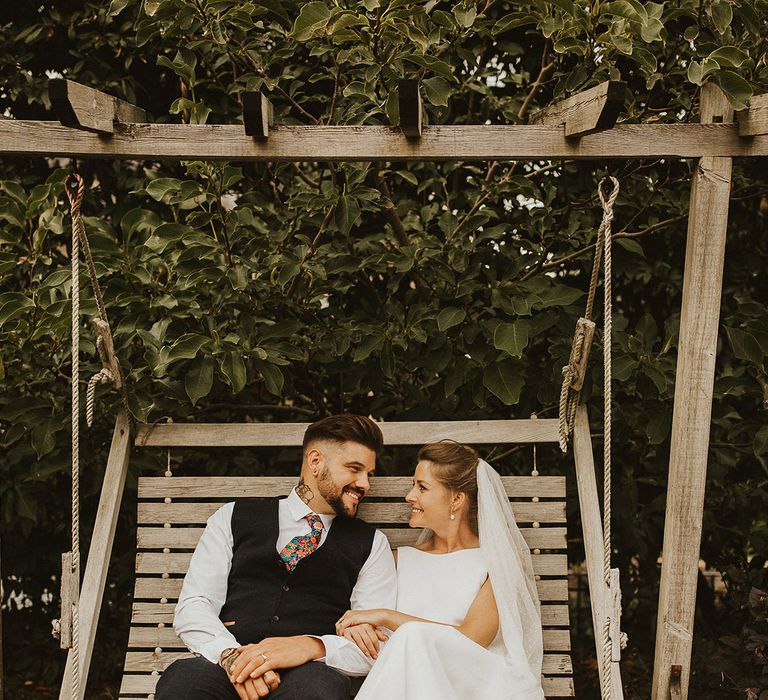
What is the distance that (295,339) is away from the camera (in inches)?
155

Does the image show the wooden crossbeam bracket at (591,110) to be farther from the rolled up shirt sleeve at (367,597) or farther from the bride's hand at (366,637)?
the bride's hand at (366,637)

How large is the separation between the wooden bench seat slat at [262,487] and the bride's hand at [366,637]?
65 cm

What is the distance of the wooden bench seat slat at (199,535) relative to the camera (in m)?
3.60

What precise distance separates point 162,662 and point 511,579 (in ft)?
4.33

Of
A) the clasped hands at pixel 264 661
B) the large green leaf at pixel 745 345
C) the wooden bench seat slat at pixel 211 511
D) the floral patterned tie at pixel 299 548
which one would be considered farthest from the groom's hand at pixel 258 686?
the large green leaf at pixel 745 345

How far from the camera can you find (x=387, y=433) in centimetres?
368

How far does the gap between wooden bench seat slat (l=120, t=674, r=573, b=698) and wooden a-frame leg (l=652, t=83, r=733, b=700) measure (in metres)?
0.34

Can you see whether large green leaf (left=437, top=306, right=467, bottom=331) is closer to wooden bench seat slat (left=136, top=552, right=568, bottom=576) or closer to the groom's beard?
the groom's beard

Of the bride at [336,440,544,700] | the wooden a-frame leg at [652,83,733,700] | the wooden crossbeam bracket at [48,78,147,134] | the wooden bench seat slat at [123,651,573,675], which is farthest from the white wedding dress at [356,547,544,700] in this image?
the wooden crossbeam bracket at [48,78,147,134]

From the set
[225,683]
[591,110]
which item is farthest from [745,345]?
[225,683]

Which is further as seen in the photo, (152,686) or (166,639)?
(166,639)

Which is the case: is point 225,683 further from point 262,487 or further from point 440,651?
point 262,487

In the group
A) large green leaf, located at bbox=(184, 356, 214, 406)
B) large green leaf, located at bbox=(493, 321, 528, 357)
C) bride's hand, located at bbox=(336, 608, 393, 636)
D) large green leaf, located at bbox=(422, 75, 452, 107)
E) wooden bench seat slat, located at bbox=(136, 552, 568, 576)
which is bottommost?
bride's hand, located at bbox=(336, 608, 393, 636)

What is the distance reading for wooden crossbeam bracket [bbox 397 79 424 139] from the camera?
8.96ft
